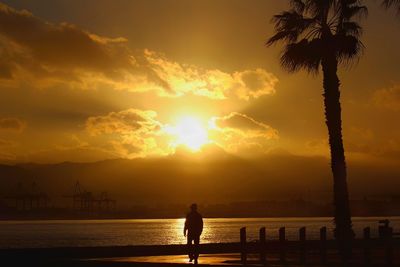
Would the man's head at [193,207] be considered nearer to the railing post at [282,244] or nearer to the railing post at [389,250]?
the railing post at [282,244]

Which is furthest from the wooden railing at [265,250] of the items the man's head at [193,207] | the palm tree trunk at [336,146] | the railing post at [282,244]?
Answer: the man's head at [193,207]

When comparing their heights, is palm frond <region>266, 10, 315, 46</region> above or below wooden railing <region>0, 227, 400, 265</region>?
above

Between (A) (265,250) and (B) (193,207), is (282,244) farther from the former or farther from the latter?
(B) (193,207)

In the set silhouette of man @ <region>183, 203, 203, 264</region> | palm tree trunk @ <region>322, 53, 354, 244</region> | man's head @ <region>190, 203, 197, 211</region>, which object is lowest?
silhouette of man @ <region>183, 203, 203, 264</region>

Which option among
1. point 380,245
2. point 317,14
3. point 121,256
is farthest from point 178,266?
point 317,14

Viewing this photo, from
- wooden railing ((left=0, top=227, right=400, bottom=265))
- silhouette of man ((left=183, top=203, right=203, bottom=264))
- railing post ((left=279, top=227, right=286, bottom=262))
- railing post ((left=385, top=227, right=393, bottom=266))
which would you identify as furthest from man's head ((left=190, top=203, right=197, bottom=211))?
railing post ((left=385, top=227, right=393, bottom=266))

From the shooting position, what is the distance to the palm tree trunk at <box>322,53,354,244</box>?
107 ft

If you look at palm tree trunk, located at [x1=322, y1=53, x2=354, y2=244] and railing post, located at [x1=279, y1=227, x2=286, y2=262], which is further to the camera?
palm tree trunk, located at [x1=322, y1=53, x2=354, y2=244]

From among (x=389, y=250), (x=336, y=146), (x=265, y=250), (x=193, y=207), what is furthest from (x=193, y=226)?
(x=336, y=146)

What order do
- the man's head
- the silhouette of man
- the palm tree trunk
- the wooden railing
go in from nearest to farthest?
the wooden railing, the man's head, the silhouette of man, the palm tree trunk

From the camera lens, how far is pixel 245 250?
23766 mm

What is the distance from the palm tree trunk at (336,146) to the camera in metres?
32.6

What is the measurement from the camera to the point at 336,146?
3309 cm

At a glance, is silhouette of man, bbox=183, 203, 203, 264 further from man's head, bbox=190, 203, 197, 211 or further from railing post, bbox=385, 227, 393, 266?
railing post, bbox=385, 227, 393, 266
